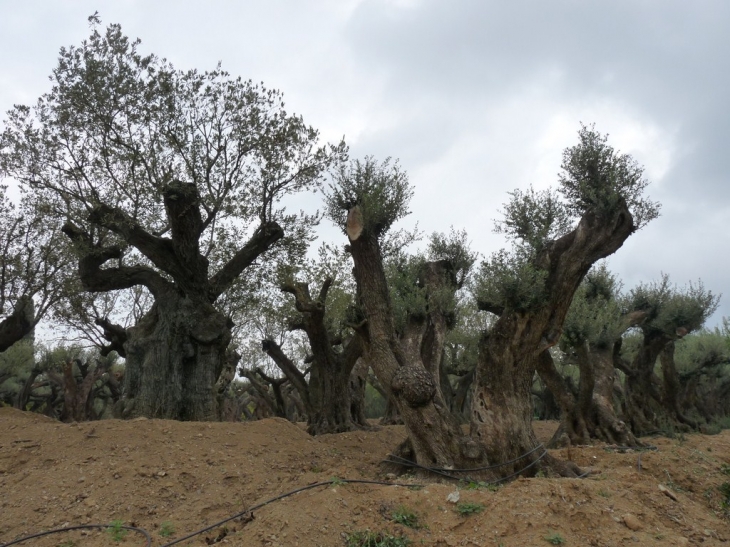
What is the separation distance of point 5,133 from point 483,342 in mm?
12612

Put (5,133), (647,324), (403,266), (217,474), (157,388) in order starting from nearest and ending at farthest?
(217,474), (157,388), (5,133), (403,266), (647,324)

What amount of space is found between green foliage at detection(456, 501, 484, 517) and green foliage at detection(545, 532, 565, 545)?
0.85 metres

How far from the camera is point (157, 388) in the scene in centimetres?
1204

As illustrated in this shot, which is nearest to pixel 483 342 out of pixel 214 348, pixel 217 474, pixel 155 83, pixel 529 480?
pixel 529 480

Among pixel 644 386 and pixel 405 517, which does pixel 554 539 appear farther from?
pixel 644 386

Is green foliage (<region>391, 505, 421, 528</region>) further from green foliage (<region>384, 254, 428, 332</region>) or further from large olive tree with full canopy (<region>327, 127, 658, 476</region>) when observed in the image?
green foliage (<region>384, 254, 428, 332</region>)

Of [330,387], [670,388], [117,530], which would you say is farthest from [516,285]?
[670,388]

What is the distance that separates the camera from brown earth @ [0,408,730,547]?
20.3ft

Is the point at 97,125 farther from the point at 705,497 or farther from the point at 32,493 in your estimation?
the point at 705,497

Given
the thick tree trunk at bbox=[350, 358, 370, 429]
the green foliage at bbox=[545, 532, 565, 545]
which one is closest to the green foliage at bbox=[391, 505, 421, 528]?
the green foliage at bbox=[545, 532, 565, 545]

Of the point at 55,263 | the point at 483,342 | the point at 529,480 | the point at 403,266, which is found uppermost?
the point at 55,263

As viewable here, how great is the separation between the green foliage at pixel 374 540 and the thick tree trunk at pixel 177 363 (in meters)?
7.15

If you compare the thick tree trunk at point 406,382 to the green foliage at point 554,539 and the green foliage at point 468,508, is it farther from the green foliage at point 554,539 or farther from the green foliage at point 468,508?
the green foliage at point 554,539

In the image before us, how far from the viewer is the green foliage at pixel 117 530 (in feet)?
20.1
